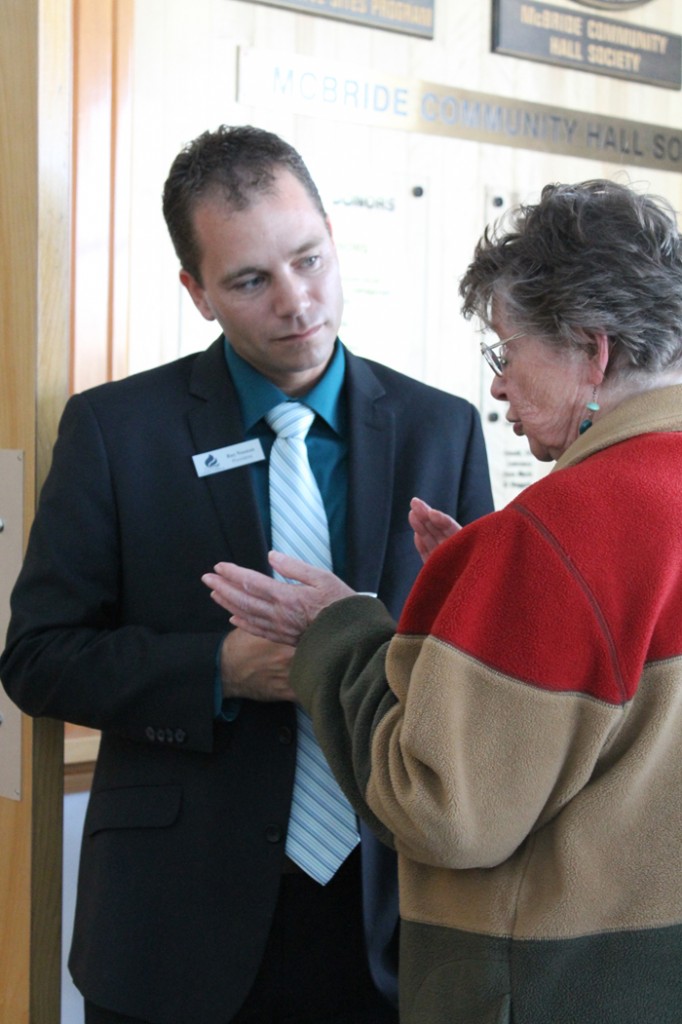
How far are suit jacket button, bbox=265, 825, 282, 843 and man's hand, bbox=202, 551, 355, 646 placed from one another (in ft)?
1.02

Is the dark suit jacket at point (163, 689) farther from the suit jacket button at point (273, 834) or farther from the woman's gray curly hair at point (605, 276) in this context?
the woman's gray curly hair at point (605, 276)

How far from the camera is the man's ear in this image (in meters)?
1.74

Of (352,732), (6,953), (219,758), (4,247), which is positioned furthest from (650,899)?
(4,247)

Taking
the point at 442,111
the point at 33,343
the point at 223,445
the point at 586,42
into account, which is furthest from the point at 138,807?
the point at 586,42

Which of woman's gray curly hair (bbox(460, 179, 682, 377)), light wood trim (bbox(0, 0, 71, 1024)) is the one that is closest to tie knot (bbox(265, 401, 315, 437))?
light wood trim (bbox(0, 0, 71, 1024))

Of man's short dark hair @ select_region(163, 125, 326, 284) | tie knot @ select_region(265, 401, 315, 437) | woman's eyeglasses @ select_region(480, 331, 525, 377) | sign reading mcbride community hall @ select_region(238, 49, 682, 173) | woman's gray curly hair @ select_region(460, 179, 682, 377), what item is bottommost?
tie knot @ select_region(265, 401, 315, 437)

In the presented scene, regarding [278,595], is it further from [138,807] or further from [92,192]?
[92,192]

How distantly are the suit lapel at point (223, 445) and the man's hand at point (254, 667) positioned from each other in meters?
0.13

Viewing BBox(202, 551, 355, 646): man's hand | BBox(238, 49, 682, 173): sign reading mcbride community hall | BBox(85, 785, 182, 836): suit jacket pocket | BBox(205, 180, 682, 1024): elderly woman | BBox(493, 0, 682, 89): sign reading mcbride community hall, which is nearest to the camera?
BBox(205, 180, 682, 1024): elderly woman

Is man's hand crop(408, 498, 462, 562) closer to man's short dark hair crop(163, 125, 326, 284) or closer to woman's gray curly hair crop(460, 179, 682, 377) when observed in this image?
woman's gray curly hair crop(460, 179, 682, 377)

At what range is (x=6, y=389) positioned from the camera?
1786mm

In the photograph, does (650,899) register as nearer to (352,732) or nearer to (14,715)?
(352,732)

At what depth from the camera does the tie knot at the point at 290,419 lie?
1.65m

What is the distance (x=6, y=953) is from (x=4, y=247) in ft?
3.70
